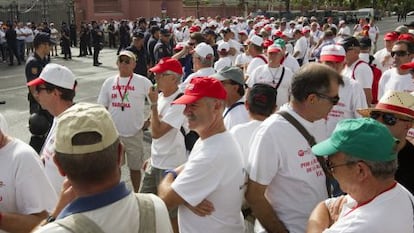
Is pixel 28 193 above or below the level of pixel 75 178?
below

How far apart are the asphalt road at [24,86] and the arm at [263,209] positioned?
440 centimetres

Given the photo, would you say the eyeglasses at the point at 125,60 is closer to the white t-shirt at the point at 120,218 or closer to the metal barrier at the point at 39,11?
the white t-shirt at the point at 120,218

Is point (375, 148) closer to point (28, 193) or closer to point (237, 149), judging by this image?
point (237, 149)

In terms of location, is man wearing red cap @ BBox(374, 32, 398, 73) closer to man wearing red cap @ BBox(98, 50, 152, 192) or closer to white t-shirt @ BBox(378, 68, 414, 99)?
white t-shirt @ BBox(378, 68, 414, 99)

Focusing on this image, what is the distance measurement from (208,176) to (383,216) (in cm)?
112

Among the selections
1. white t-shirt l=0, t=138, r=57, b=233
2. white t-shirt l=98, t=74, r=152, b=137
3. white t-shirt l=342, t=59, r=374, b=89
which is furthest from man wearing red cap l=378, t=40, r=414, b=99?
white t-shirt l=0, t=138, r=57, b=233

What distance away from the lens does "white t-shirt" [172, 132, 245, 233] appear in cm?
301

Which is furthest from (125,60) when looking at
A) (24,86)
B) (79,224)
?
(24,86)

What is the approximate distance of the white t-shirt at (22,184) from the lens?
2893 millimetres

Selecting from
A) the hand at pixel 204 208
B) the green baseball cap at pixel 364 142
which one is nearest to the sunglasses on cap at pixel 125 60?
the hand at pixel 204 208

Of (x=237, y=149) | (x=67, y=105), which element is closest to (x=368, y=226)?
(x=237, y=149)

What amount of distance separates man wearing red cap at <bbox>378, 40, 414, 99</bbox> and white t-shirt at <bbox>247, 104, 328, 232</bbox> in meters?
3.68

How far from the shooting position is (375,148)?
7.60 ft

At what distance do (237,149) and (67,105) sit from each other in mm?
1572
